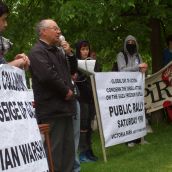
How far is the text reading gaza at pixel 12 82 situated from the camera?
4.70 metres

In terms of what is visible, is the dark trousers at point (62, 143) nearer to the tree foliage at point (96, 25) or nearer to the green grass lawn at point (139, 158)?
the green grass lawn at point (139, 158)

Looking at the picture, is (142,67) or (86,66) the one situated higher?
(86,66)

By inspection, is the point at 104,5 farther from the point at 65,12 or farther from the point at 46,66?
the point at 46,66

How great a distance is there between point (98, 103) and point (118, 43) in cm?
576

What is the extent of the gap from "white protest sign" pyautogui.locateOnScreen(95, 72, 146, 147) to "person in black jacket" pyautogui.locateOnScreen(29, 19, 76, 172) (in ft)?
6.85

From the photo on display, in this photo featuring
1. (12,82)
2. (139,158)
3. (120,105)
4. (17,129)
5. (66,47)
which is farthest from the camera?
(120,105)

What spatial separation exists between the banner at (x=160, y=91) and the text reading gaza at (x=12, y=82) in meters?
7.15

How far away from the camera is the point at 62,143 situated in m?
6.68

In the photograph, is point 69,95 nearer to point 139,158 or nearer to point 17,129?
point 17,129

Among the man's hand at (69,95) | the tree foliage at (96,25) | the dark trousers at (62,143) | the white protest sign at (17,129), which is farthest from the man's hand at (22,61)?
the tree foliage at (96,25)

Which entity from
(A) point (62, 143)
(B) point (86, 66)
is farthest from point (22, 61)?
(B) point (86, 66)

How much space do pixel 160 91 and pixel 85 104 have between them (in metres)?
3.67

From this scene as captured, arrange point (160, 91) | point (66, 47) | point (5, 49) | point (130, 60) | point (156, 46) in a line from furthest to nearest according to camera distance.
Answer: point (156, 46) → point (160, 91) → point (130, 60) → point (66, 47) → point (5, 49)

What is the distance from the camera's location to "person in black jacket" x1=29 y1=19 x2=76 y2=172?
6.53 metres
